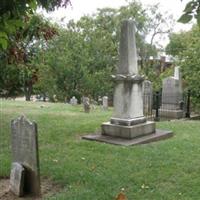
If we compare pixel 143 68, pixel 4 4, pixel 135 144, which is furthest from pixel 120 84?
pixel 143 68

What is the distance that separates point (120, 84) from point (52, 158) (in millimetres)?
2973

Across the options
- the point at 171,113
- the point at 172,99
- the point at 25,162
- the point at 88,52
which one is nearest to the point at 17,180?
the point at 25,162

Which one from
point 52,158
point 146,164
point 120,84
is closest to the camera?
point 146,164

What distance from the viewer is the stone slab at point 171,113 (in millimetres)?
16719

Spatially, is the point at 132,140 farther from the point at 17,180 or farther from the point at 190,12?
the point at 190,12

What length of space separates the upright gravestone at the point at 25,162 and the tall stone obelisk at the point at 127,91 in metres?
3.92

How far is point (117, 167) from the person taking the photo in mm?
7270

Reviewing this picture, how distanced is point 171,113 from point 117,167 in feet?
32.5

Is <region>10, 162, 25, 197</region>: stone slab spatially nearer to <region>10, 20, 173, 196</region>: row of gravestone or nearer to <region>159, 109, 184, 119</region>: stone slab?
<region>10, 20, 173, 196</region>: row of gravestone

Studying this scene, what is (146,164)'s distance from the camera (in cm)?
745

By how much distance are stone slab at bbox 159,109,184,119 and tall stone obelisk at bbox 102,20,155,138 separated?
659cm

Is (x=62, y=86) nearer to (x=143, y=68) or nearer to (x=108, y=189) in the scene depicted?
(x=143, y=68)

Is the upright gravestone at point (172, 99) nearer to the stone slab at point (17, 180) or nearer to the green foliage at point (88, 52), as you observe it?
the stone slab at point (17, 180)

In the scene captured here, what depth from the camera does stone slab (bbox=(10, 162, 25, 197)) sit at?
20.0ft
